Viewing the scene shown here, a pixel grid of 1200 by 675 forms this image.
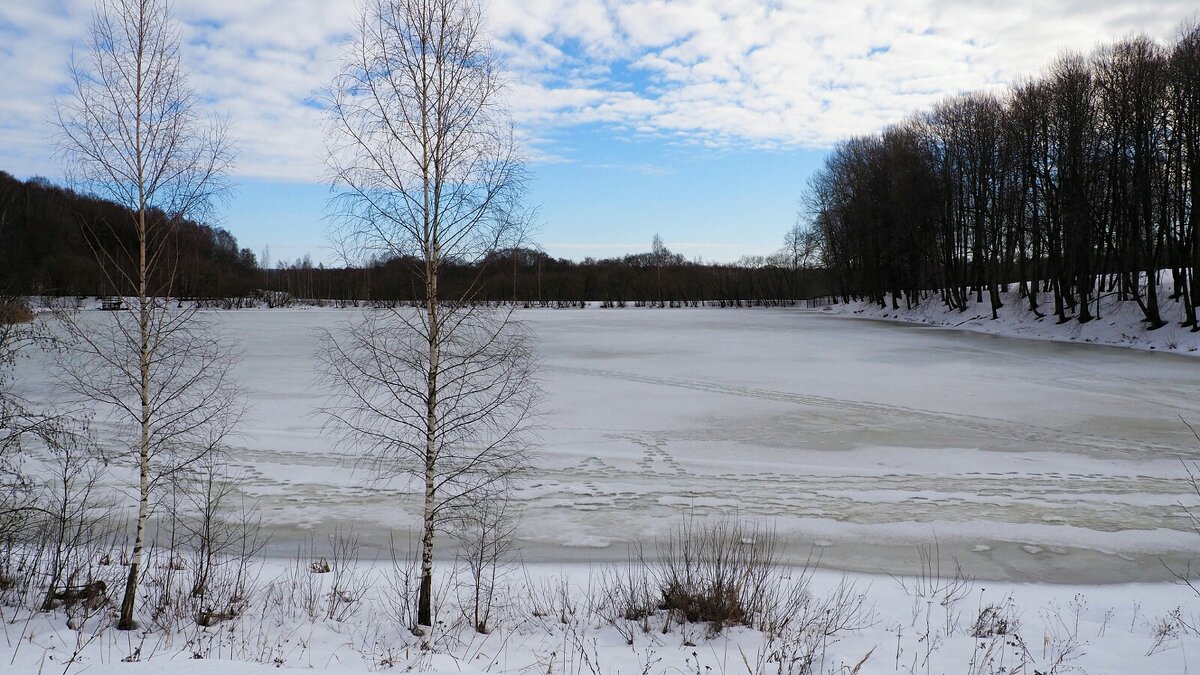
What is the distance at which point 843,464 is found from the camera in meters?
11.2

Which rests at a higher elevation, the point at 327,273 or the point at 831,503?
the point at 327,273

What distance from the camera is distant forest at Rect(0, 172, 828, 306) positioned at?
22.3ft

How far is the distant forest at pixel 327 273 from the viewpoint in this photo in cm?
679

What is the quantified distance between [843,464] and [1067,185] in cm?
2951

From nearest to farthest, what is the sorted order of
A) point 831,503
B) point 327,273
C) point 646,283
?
point 831,503
point 646,283
point 327,273

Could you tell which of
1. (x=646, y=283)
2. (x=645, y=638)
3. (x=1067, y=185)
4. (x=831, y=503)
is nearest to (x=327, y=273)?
(x=646, y=283)

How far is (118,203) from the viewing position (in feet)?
21.2

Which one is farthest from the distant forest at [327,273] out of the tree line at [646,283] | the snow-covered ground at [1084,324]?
the snow-covered ground at [1084,324]

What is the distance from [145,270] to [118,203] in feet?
2.28

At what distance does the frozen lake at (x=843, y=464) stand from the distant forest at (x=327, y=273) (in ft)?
9.16

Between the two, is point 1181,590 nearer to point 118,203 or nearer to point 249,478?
point 118,203

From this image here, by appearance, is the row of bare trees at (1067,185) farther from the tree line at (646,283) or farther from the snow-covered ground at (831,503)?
the tree line at (646,283)

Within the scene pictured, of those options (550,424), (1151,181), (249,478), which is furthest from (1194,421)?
(1151,181)

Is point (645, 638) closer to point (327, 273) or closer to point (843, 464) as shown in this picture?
point (843, 464)
